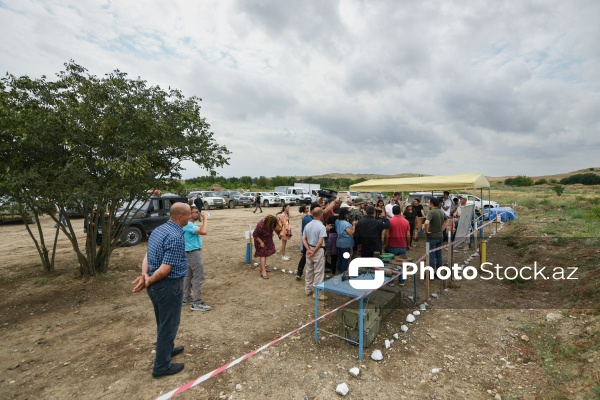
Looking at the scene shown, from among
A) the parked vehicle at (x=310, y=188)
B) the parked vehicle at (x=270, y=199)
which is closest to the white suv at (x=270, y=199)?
the parked vehicle at (x=270, y=199)

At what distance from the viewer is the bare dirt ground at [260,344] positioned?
3.11 m

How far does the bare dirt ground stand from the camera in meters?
3.11

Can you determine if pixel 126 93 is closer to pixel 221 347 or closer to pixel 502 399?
pixel 221 347

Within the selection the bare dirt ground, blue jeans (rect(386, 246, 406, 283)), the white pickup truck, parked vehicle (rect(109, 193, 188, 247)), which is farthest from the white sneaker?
the white pickup truck

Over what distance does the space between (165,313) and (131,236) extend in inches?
332

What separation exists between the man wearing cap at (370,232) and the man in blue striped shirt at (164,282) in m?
3.36

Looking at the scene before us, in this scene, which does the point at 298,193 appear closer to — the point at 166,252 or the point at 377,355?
the point at 377,355

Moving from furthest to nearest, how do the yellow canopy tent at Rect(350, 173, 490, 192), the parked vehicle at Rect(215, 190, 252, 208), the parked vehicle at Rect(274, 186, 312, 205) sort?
the parked vehicle at Rect(274, 186, 312, 205), the parked vehicle at Rect(215, 190, 252, 208), the yellow canopy tent at Rect(350, 173, 490, 192)

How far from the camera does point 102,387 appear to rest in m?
3.14

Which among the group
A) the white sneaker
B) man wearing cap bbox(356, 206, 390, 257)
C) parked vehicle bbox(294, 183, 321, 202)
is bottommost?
the white sneaker

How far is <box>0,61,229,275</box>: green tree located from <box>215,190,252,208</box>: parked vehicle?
20.4m

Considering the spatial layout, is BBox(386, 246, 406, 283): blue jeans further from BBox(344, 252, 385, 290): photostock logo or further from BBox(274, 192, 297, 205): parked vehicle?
BBox(274, 192, 297, 205): parked vehicle

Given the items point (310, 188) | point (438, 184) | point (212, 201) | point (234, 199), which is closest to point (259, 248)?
point (438, 184)

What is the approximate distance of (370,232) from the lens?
18.0 feet
